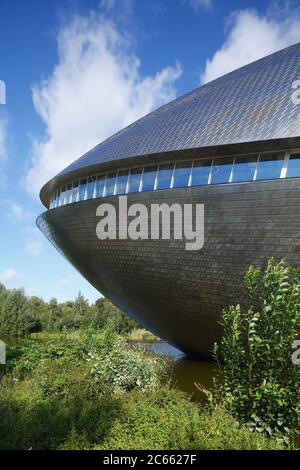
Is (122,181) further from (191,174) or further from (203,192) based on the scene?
(203,192)

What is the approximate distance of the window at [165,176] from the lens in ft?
54.2

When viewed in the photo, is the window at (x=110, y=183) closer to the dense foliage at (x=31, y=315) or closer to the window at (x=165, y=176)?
the window at (x=165, y=176)

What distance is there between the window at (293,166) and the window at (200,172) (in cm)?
302

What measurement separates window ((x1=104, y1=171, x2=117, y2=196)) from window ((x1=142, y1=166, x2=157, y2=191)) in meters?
1.94

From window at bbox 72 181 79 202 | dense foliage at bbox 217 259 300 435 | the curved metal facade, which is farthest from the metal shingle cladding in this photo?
dense foliage at bbox 217 259 300 435

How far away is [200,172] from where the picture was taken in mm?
15594

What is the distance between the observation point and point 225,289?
15688 millimetres

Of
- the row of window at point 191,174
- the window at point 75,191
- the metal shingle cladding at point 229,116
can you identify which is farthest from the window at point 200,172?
the window at point 75,191

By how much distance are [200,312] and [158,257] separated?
2977 millimetres

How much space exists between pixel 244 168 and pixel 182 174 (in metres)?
2.61

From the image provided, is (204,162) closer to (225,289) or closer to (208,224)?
(208,224)

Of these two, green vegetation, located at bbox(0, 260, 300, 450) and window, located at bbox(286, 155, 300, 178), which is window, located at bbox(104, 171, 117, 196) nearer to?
window, located at bbox(286, 155, 300, 178)
